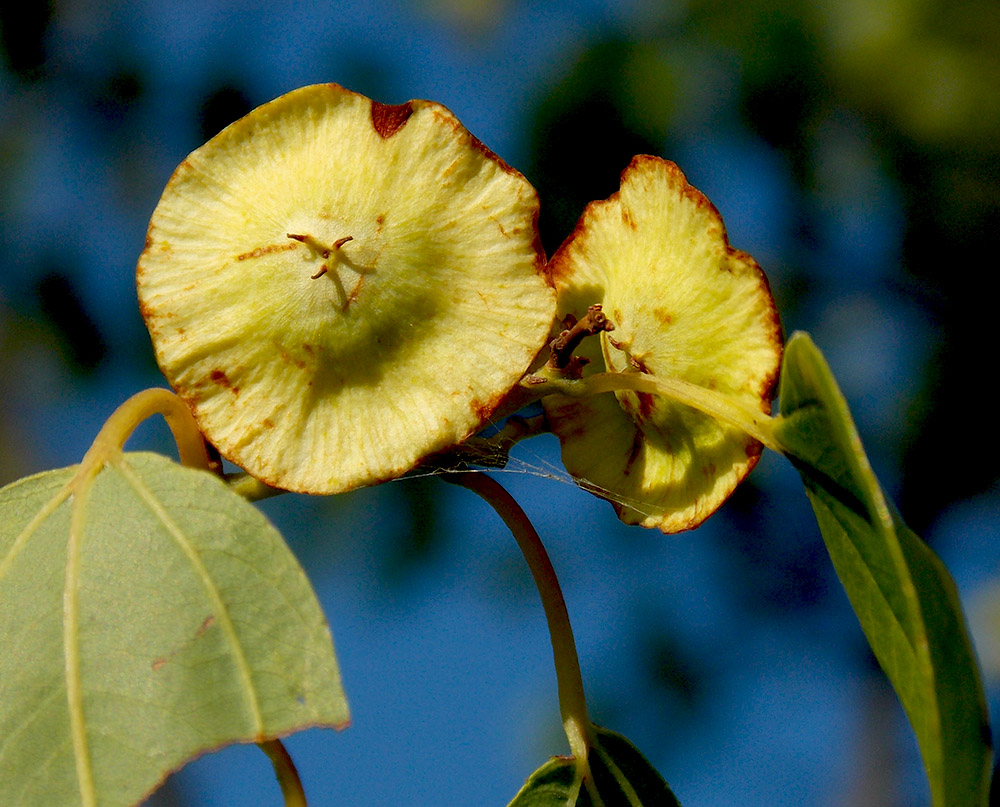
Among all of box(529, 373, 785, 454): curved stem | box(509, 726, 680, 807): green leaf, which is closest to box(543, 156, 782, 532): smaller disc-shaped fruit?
box(529, 373, 785, 454): curved stem

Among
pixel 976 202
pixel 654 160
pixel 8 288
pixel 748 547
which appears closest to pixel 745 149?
pixel 976 202

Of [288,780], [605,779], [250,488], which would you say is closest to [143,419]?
[250,488]

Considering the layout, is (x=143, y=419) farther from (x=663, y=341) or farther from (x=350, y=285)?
(x=663, y=341)

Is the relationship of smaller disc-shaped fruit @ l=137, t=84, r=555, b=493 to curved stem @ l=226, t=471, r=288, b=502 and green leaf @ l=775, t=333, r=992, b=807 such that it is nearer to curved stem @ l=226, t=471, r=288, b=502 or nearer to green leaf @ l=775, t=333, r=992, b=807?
curved stem @ l=226, t=471, r=288, b=502

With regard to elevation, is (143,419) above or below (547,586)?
above

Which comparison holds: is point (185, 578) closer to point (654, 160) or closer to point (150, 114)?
point (654, 160)

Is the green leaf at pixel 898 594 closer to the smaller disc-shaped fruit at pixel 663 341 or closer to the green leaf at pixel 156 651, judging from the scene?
the smaller disc-shaped fruit at pixel 663 341

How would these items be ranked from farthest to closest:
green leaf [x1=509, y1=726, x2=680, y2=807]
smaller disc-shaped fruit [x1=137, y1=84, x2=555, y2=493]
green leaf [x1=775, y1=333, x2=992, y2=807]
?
green leaf [x1=509, y1=726, x2=680, y2=807] < smaller disc-shaped fruit [x1=137, y1=84, x2=555, y2=493] < green leaf [x1=775, y1=333, x2=992, y2=807]
